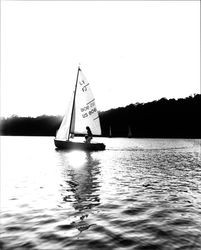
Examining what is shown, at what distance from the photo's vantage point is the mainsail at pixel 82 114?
46969mm

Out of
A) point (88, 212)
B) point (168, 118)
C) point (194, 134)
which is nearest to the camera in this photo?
point (88, 212)

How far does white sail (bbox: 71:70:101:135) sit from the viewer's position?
154 feet

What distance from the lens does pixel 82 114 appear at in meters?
47.2

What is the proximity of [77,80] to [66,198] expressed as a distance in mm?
36218

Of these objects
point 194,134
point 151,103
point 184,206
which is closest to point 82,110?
point 184,206

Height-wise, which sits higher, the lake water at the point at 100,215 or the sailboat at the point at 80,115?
the sailboat at the point at 80,115

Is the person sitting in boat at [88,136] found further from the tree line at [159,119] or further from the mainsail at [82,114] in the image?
the tree line at [159,119]

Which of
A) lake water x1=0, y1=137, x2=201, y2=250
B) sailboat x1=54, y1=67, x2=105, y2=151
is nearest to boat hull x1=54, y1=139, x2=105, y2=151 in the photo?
sailboat x1=54, y1=67, x2=105, y2=151

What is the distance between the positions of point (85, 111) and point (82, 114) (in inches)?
26.8

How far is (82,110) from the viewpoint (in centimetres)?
4725

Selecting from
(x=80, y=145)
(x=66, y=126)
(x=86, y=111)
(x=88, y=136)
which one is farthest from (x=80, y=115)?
(x=80, y=145)

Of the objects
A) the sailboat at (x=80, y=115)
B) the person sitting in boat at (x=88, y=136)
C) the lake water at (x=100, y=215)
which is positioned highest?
the sailboat at (x=80, y=115)

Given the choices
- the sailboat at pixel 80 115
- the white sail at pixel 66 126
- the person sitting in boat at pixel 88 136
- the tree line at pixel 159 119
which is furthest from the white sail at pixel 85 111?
the tree line at pixel 159 119

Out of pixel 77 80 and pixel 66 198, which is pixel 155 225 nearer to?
pixel 66 198
